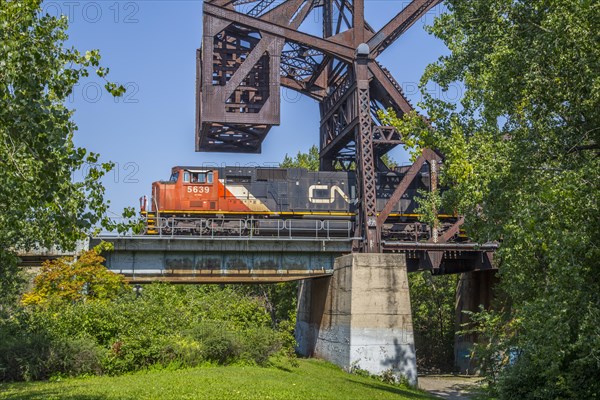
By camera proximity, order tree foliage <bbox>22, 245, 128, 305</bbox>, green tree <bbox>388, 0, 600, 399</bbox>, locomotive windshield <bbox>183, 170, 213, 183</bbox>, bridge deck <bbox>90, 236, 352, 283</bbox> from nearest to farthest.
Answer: green tree <bbox>388, 0, 600, 399</bbox>
tree foliage <bbox>22, 245, 128, 305</bbox>
bridge deck <bbox>90, 236, 352, 283</bbox>
locomotive windshield <bbox>183, 170, 213, 183</bbox>

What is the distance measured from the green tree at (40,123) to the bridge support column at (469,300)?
32.6 metres

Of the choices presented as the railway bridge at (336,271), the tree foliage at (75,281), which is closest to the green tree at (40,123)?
the tree foliage at (75,281)

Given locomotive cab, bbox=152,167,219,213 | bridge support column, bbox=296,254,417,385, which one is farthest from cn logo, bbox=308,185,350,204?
bridge support column, bbox=296,254,417,385

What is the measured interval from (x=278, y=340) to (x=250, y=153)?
675 inches

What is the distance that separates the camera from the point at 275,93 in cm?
3634

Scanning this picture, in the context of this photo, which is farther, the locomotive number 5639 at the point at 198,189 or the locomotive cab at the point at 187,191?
the locomotive number 5639 at the point at 198,189

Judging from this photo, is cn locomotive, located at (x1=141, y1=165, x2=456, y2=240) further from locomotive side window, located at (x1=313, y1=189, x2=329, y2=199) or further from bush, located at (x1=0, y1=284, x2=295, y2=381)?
bush, located at (x1=0, y1=284, x2=295, y2=381)

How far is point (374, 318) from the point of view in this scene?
33.3 m

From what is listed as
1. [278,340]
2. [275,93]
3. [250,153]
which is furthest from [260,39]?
[278,340]

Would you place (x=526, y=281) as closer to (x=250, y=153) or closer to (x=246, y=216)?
(x=246, y=216)

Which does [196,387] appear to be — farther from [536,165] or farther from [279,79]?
[279,79]

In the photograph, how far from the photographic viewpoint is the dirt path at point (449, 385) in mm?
32438

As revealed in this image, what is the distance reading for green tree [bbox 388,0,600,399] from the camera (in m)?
13.5

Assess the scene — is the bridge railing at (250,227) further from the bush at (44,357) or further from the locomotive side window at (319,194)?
the bush at (44,357)
